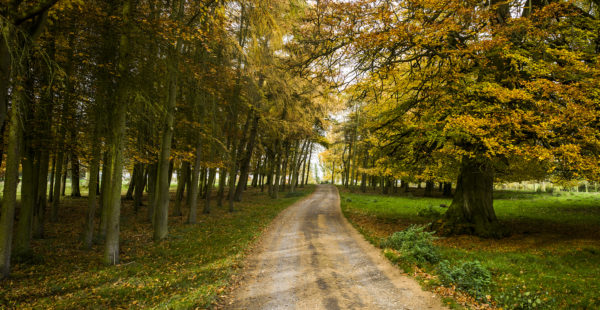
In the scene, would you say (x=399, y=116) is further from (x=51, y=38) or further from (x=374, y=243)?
(x=51, y=38)

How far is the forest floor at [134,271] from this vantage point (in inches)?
227

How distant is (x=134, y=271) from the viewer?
783 centimetres

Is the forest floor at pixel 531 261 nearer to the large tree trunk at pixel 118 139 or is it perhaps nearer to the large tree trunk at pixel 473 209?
the large tree trunk at pixel 473 209

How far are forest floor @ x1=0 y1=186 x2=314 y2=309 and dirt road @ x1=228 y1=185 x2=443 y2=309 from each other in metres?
0.80

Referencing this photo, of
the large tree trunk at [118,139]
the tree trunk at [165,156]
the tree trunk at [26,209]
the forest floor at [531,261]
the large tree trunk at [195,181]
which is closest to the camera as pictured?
the forest floor at [531,261]

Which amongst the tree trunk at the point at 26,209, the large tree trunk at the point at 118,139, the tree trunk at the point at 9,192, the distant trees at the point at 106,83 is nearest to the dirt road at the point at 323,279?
the large tree trunk at the point at 118,139

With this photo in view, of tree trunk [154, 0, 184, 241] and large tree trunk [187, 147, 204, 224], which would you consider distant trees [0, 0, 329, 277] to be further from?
large tree trunk [187, 147, 204, 224]

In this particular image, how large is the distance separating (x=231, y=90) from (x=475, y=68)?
11247 millimetres

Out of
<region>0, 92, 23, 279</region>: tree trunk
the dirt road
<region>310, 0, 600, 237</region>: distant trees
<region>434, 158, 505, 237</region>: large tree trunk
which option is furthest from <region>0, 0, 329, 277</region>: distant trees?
<region>434, 158, 505, 237</region>: large tree trunk

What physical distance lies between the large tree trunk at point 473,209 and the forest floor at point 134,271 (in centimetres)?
897

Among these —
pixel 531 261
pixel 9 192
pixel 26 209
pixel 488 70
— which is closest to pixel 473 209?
pixel 531 261

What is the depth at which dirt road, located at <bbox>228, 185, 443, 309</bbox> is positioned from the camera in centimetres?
562

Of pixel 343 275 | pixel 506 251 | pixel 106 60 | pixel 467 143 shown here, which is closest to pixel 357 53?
pixel 467 143

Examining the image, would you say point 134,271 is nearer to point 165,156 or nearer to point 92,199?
point 92,199
